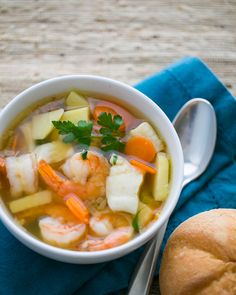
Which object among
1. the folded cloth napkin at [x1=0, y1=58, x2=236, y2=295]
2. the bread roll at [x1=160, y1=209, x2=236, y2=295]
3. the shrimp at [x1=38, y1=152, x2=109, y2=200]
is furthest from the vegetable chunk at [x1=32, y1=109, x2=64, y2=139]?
the bread roll at [x1=160, y1=209, x2=236, y2=295]

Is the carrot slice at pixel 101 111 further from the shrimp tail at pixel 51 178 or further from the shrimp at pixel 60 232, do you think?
the shrimp at pixel 60 232

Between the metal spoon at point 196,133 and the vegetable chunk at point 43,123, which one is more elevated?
the vegetable chunk at point 43,123

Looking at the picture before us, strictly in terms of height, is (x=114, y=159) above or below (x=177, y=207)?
above

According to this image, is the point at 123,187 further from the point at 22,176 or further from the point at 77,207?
the point at 22,176

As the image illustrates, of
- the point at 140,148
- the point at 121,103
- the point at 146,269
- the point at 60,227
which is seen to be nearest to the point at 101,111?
the point at 121,103

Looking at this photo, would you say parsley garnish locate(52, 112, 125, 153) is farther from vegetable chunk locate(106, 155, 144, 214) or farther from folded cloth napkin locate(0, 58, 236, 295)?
folded cloth napkin locate(0, 58, 236, 295)

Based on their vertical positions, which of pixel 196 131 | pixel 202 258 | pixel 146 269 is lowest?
pixel 146 269

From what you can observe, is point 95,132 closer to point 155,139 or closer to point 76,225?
point 155,139

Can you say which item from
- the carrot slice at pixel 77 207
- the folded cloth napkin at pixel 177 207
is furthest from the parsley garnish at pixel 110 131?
the folded cloth napkin at pixel 177 207
